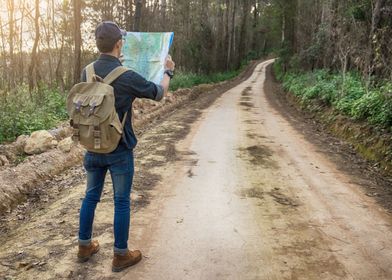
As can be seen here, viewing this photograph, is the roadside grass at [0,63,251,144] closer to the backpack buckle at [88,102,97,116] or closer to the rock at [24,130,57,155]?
the rock at [24,130,57,155]

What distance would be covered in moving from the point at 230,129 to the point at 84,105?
27.5ft

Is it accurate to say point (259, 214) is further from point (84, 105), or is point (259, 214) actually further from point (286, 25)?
point (286, 25)

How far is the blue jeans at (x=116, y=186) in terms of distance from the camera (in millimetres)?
3631

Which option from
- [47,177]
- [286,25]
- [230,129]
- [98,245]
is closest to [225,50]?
[286,25]

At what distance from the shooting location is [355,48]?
14.5 meters

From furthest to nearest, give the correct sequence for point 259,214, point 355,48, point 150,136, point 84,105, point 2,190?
point 355,48, point 150,136, point 2,190, point 259,214, point 84,105

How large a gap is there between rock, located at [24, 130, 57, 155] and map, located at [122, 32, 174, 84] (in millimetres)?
3903

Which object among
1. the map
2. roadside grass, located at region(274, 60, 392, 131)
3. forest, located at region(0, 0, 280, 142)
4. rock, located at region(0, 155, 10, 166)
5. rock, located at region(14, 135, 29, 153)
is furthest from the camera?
forest, located at region(0, 0, 280, 142)

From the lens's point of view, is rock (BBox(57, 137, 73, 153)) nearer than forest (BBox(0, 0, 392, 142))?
Yes

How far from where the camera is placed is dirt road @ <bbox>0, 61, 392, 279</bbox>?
3.90 metres

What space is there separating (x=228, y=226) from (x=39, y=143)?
4490 millimetres

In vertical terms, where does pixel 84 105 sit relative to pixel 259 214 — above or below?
above

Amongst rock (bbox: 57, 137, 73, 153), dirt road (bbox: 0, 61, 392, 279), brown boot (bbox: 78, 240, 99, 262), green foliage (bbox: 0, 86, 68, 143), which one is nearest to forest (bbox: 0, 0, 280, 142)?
green foliage (bbox: 0, 86, 68, 143)

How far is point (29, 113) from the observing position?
9867 mm
